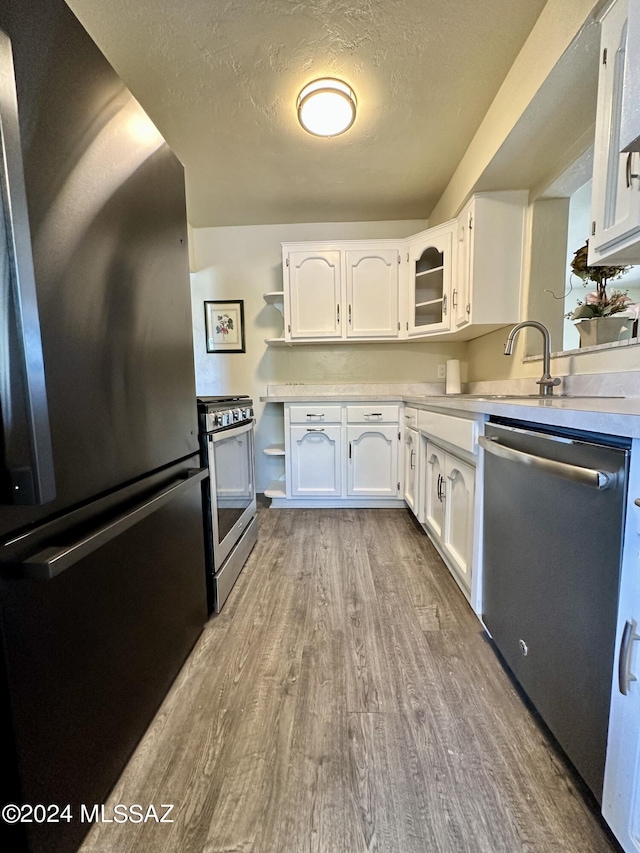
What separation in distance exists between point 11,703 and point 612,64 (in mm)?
2082

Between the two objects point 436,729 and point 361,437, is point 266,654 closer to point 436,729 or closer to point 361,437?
point 436,729

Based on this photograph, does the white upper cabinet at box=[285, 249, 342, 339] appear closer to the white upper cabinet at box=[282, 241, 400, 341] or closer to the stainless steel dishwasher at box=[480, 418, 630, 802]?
the white upper cabinet at box=[282, 241, 400, 341]

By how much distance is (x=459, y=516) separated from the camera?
4.95 feet

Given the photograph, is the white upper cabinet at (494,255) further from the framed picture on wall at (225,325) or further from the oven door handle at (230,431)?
the framed picture on wall at (225,325)

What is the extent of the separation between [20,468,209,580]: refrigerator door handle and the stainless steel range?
1.45 feet

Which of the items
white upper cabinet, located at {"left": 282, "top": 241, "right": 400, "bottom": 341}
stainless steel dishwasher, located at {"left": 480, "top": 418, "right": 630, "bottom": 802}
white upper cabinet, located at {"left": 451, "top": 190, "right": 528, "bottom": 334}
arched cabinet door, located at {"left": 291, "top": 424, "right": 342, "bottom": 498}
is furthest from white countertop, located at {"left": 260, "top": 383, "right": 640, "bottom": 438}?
white upper cabinet, located at {"left": 282, "top": 241, "right": 400, "bottom": 341}

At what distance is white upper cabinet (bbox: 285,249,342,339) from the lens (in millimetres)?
2684

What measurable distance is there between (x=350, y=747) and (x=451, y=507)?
1011 mm

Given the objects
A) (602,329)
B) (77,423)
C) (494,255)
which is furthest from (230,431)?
(494,255)

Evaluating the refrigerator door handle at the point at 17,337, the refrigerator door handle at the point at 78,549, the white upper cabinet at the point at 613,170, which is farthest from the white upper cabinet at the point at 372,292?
the refrigerator door handle at the point at 17,337

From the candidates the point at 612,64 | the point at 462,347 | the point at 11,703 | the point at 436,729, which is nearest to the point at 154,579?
the point at 11,703

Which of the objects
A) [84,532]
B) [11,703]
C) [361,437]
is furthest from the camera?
[361,437]

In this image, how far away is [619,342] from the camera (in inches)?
51.8

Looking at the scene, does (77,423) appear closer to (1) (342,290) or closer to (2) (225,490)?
(2) (225,490)
